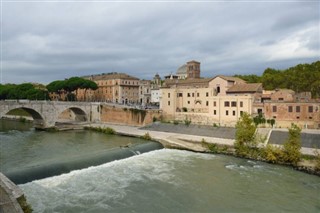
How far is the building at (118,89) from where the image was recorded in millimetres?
61969

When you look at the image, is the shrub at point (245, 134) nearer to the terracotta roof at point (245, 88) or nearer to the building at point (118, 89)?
the terracotta roof at point (245, 88)

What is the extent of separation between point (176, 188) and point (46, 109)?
29025 mm

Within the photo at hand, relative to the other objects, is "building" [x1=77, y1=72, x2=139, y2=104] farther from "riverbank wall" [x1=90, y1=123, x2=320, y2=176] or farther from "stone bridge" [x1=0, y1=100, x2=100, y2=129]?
"riverbank wall" [x1=90, y1=123, x2=320, y2=176]

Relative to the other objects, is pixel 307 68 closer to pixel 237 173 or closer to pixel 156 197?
pixel 237 173

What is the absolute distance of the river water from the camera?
14617 mm

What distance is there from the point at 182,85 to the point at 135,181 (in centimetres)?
2921

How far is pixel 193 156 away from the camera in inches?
984

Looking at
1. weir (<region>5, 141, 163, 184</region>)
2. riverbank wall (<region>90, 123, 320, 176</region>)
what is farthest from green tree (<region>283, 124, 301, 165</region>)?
weir (<region>5, 141, 163, 184</region>)

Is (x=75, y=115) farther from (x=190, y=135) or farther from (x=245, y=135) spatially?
(x=245, y=135)

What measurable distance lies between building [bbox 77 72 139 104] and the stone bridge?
15061 mm

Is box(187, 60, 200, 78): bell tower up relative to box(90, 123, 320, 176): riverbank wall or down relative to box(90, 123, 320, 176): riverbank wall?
up

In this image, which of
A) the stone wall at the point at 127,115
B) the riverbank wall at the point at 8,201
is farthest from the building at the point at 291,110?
the riverbank wall at the point at 8,201

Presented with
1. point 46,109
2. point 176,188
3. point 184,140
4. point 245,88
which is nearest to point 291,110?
point 245,88

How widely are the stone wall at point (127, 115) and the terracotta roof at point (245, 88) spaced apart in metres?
11.3
